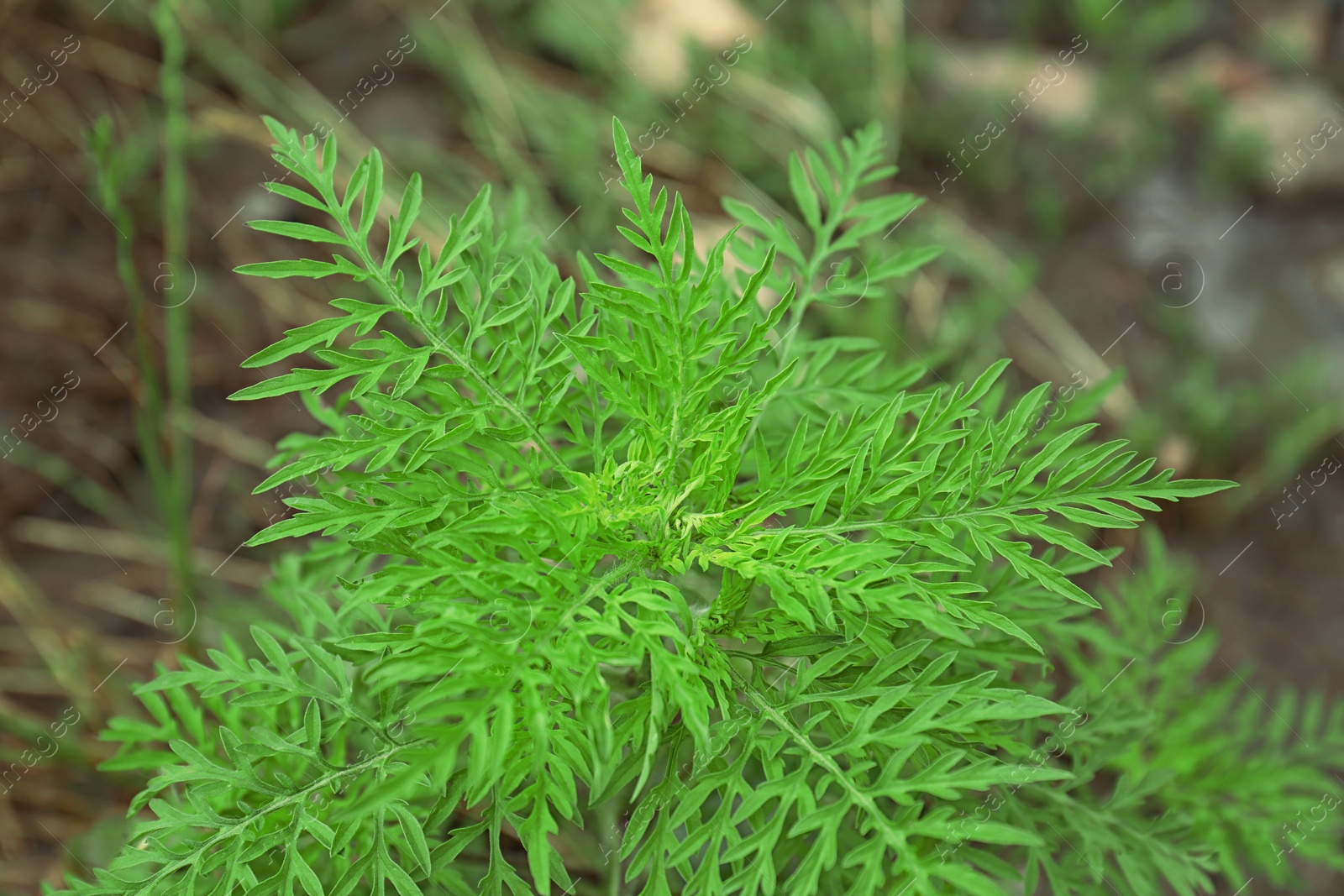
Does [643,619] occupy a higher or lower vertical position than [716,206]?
lower

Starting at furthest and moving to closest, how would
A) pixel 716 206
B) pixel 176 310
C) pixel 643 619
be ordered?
pixel 716 206 < pixel 176 310 < pixel 643 619

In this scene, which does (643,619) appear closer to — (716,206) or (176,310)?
(176,310)

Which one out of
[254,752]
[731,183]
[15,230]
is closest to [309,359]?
[15,230]

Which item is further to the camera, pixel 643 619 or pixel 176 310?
pixel 176 310

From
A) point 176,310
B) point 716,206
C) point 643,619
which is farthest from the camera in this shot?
point 716,206

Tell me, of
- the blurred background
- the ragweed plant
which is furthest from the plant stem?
the ragweed plant

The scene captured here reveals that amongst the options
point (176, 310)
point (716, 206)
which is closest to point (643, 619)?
point (176, 310)

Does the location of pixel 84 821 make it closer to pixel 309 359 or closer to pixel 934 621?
pixel 309 359
